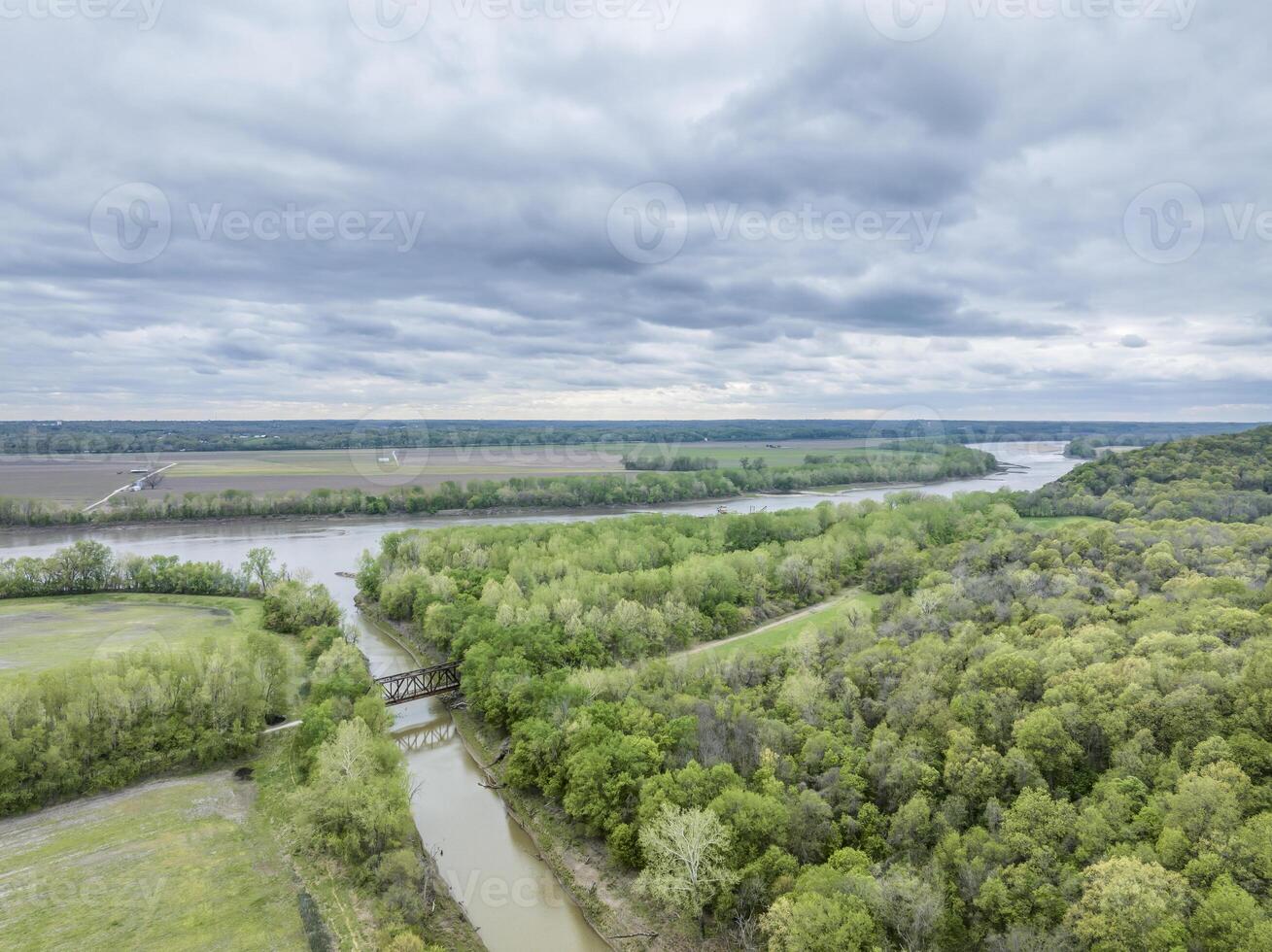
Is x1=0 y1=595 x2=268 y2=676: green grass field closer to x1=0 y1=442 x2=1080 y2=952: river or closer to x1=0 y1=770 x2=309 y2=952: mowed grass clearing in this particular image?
x1=0 y1=442 x2=1080 y2=952: river

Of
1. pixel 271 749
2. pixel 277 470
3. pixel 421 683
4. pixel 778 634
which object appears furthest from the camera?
pixel 277 470

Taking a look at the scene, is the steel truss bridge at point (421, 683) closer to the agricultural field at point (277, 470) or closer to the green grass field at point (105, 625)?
the green grass field at point (105, 625)

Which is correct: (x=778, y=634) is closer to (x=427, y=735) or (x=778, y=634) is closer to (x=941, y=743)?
(x=941, y=743)

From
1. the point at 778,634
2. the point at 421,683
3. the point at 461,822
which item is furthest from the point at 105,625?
the point at 778,634

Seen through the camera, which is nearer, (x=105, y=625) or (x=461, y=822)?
(x=461, y=822)

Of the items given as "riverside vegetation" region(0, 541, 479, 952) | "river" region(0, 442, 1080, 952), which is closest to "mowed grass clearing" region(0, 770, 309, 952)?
"riverside vegetation" region(0, 541, 479, 952)

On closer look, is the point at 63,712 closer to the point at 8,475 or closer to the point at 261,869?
the point at 261,869

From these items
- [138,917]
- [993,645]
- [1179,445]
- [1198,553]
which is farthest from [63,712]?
[1179,445]

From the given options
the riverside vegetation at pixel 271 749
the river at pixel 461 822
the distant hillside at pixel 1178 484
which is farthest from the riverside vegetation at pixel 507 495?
the riverside vegetation at pixel 271 749
